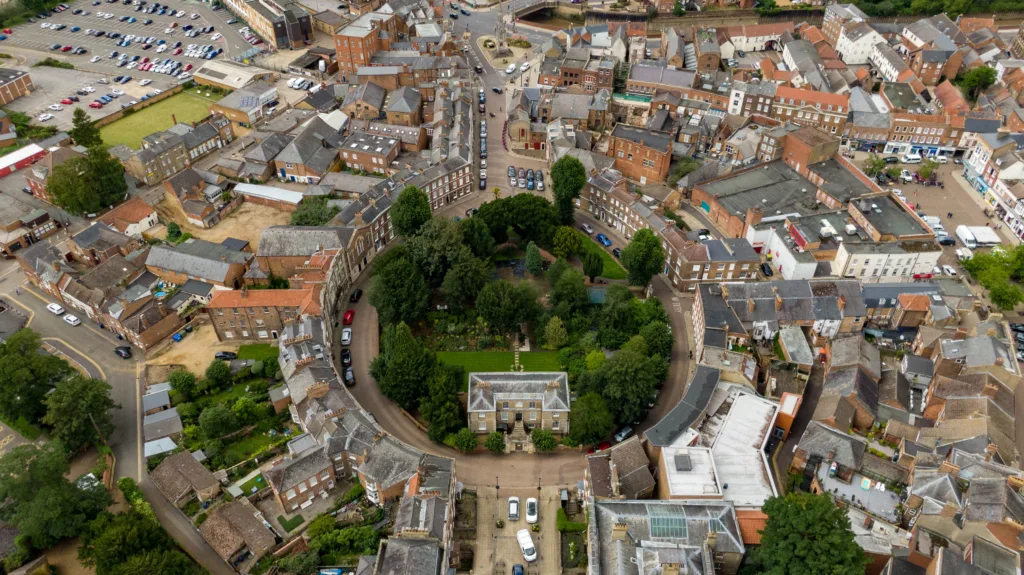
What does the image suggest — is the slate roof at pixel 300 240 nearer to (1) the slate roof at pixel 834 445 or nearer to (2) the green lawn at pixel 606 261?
(2) the green lawn at pixel 606 261

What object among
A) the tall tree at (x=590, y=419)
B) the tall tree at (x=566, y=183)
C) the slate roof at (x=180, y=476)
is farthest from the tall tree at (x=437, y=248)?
the slate roof at (x=180, y=476)

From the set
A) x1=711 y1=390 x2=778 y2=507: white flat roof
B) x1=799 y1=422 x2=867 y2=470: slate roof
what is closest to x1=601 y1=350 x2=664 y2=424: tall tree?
x1=711 y1=390 x2=778 y2=507: white flat roof

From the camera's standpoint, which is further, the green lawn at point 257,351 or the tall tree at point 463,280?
the tall tree at point 463,280

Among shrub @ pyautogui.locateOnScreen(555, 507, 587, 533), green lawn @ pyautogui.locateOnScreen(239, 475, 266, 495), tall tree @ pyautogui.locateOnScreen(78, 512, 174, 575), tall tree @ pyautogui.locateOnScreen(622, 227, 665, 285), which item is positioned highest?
tall tree @ pyautogui.locateOnScreen(622, 227, 665, 285)

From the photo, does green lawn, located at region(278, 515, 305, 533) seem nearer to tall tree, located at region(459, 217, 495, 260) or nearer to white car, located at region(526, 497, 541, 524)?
white car, located at region(526, 497, 541, 524)

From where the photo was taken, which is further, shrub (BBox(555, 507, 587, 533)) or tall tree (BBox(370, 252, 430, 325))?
tall tree (BBox(370, 252, 430, 325))

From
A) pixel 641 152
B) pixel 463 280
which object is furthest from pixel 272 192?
pixel 641 152

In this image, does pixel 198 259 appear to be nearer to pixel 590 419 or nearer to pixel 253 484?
pixel 253 484
